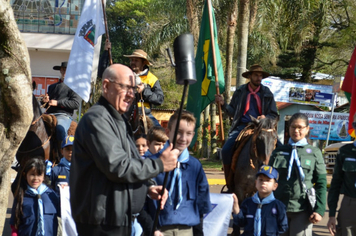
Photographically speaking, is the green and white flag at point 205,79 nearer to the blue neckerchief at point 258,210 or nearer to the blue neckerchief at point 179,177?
the blue neckerchief at point 258,210

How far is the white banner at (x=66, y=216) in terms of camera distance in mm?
6578

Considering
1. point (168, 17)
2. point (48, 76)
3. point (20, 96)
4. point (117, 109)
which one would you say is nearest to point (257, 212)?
point (117, 109)

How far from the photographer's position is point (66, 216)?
6.59 meters

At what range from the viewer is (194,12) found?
23.0 metres

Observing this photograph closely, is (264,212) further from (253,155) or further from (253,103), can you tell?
(253,103)

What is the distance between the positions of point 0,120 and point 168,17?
32.7m

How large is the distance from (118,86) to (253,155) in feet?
15.4

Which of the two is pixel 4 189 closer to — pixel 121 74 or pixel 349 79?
pixel 121 74

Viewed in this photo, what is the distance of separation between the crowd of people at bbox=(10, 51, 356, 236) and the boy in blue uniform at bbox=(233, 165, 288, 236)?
0.03 feet

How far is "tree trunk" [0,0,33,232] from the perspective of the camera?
18.9ft

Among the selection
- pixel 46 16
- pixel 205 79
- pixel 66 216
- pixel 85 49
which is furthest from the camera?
pixel 46 16

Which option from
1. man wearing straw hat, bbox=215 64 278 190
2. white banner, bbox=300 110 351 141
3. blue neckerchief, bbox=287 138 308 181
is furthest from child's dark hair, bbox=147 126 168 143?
white banner, bbox=300 110 351 141

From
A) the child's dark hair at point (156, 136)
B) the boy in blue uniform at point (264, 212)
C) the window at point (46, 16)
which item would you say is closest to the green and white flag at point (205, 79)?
the child's dark hair at point (156, 136)

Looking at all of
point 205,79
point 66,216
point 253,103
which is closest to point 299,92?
point 205,79
